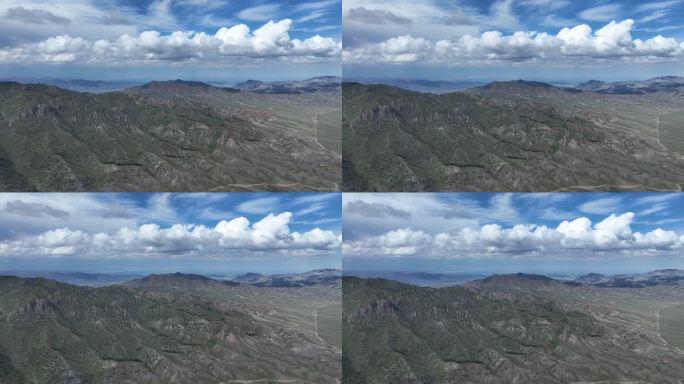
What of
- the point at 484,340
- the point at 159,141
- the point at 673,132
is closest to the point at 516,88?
the point at 673,132

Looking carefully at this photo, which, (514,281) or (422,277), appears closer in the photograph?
(422,277)

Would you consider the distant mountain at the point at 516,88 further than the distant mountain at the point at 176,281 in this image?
No

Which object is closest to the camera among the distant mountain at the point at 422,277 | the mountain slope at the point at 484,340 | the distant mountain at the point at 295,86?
the distant mountain at the point at 422,277

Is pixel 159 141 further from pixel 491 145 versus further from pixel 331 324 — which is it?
pixel 491 145

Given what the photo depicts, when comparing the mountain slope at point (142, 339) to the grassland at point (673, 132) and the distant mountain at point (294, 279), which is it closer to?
the distant mountain at point (294, 279)

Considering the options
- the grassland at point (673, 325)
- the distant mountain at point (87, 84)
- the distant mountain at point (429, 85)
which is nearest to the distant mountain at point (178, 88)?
the distant mountain at point (87, 84)

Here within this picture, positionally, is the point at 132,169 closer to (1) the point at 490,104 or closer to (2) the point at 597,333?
(1) the point at 490,104

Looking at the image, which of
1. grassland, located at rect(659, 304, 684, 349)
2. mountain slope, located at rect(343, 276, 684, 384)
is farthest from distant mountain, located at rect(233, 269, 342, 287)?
grassland, located at rect(659, 304, 684, 349)
